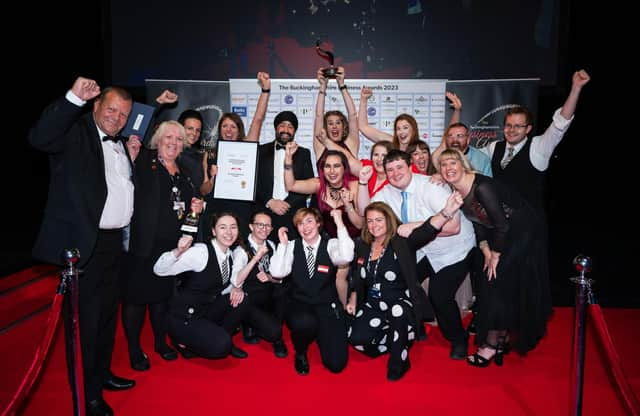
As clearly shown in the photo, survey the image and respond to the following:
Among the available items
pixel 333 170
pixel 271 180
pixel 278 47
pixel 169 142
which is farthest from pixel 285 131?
pixel 278 47

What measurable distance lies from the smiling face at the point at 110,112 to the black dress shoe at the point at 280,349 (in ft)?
6.94

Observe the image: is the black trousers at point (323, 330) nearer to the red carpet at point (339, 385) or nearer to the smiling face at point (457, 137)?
the red carpet at point (339, 385)

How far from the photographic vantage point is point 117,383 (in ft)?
10.7

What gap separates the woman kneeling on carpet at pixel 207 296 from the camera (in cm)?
363

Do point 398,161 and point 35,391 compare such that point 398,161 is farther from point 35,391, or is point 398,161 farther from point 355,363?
point 35,391

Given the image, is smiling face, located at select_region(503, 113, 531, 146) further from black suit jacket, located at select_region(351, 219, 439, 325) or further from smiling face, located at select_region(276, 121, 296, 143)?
smiling face, located at select_region(276, 121, 296, 143)

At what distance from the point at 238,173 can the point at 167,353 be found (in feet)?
5.54

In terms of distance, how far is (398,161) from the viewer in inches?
151

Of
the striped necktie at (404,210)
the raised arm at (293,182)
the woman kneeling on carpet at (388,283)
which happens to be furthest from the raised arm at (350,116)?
the woman kneeling on carpet at (388,283)

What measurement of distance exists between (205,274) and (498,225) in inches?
91.1

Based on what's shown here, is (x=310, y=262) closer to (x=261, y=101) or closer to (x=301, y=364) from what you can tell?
(x=301, y=364)

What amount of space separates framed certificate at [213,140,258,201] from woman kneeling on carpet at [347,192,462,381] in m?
1.22

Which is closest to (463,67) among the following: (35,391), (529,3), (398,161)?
(529,3)

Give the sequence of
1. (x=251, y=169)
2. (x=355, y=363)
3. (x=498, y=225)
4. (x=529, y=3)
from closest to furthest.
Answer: (x=498, y=225) → (x=355, y=363) → (x=251, y=169) → (x=529, y=3)
